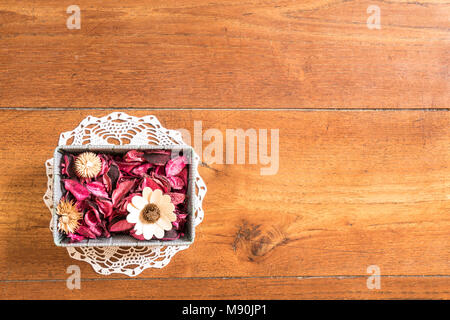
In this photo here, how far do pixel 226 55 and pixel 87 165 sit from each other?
355 mm

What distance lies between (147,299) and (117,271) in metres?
0.09

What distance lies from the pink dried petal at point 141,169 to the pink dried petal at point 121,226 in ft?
0.28

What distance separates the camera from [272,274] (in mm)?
719

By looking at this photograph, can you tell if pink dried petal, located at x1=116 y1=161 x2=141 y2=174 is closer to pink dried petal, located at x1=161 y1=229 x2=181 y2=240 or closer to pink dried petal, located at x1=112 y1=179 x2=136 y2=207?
pink dried petal, located at x1=112 y1=179 x2=136 y2=207

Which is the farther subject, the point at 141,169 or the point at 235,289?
the point at 235,289


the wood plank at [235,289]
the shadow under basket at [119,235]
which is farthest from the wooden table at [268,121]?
the shadow under basket at [119,235]

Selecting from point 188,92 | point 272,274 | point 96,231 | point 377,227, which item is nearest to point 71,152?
point 96,231

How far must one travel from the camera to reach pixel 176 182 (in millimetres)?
613

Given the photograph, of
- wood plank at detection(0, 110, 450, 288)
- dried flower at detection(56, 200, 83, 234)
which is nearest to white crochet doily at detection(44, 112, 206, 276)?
wood plank at detection(0, 110, 450, 288)

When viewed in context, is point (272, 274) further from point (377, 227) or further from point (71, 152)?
point (71, 152)

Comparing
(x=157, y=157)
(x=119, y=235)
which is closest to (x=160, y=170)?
(x=157, y=157)

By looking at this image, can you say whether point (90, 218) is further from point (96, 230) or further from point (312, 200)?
point (312, 200)

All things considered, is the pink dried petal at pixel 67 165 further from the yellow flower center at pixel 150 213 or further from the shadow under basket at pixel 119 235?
the yellow flower center at pixel 150 213

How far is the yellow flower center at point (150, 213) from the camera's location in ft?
1.91
